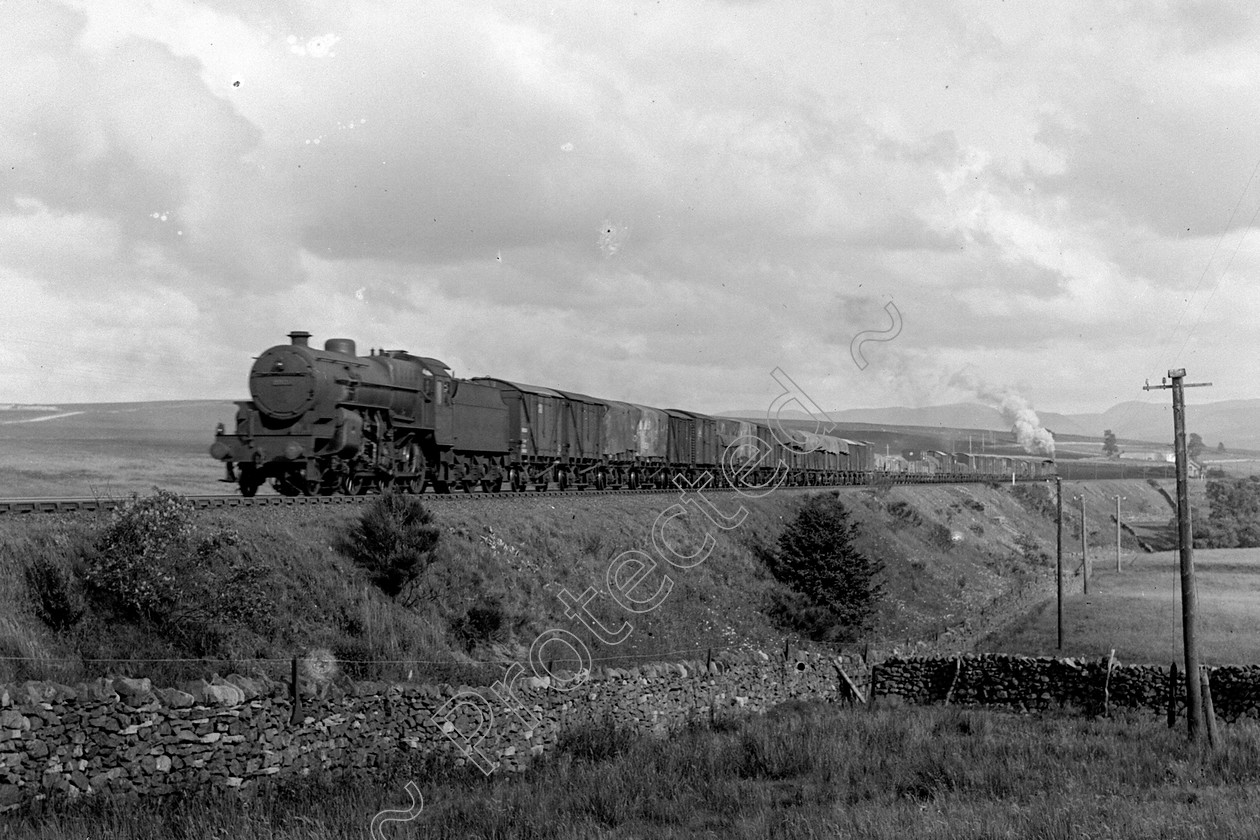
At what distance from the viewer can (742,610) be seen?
3659 centimetres

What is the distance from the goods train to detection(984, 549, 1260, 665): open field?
19003mm

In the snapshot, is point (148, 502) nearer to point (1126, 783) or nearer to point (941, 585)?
point (1126, 783)

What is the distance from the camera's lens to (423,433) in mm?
33062

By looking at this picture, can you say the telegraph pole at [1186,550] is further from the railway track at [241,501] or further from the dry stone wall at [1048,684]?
the railway track at [241,501]

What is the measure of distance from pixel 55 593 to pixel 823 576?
93.1 ft

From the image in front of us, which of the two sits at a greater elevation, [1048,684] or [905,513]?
[905,513]

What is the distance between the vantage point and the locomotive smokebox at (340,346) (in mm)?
30188

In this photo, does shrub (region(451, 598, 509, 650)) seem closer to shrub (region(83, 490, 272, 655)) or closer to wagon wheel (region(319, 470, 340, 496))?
shrub (region(83, 490, 272, 655))

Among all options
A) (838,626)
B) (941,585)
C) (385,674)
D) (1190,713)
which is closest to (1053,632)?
(941,585)

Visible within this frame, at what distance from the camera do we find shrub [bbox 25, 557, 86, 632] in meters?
17.4

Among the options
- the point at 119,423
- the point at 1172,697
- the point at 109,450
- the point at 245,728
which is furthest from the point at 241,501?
the point at 119,423

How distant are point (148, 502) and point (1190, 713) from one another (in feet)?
69.7

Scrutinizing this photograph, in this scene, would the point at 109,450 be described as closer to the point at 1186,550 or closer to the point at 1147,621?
the point at 1147,621

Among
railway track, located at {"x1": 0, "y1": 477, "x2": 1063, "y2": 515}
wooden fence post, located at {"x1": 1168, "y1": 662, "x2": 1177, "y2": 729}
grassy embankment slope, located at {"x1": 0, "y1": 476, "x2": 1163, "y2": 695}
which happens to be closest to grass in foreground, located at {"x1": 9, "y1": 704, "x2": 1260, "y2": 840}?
wooden fence post, located at {"x1": 1168, "y1": 662, "x2": 1177, "y2": 729}
